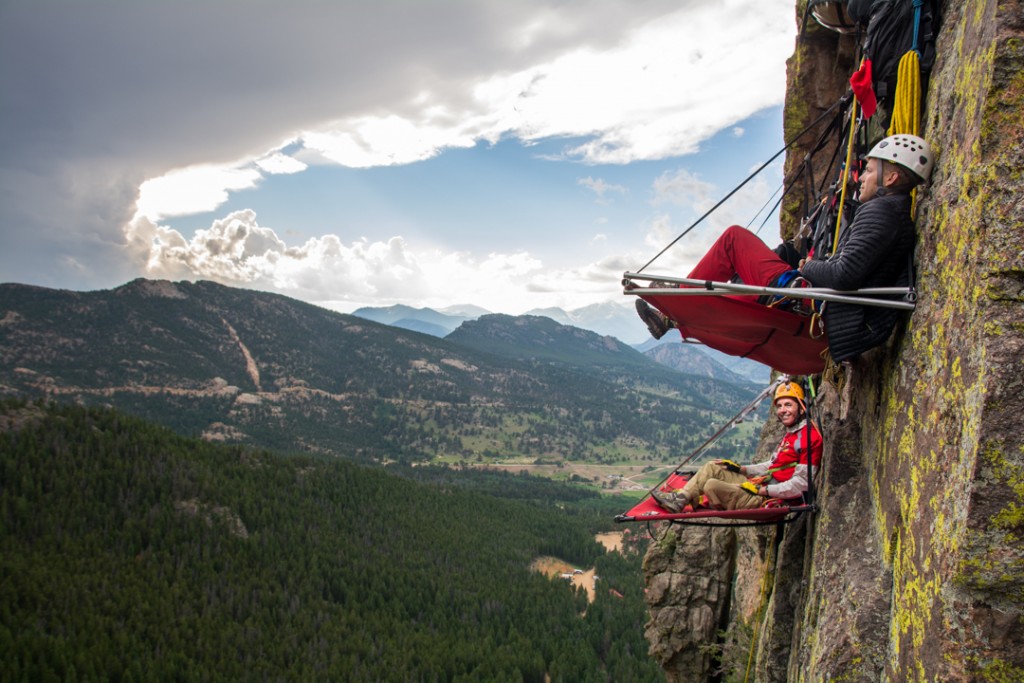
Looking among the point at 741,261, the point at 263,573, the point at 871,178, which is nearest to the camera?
the point at 871,178

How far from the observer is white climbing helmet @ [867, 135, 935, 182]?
578 centimetres

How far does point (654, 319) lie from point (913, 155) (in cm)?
444

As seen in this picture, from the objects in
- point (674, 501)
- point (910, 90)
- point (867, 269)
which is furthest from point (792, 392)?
point (910, 90)

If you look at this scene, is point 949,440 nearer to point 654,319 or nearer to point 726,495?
point 726,495

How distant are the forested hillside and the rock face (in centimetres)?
6575

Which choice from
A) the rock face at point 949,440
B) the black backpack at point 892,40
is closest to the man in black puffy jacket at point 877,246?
the rock face at point 949,440

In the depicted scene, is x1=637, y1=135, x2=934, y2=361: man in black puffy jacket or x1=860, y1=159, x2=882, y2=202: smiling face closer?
x1=637, y1=135, x2=934, y2=361: man in black puffy jacket

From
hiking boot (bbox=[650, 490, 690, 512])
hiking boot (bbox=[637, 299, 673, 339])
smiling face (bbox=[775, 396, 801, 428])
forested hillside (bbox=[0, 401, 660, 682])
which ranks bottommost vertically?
forested hillside (bbox=[0, 401, 660, 682])

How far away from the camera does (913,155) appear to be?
5770 mm

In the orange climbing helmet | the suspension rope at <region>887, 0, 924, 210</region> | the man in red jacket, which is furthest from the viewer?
the orange climbing helmet

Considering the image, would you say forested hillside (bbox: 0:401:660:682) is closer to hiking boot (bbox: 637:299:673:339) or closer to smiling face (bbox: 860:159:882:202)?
hiking boot (bbox: 637:299:673:339)

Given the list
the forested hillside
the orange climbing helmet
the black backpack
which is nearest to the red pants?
the orange climbing helmet

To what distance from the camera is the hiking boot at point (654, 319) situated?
31.1 feet

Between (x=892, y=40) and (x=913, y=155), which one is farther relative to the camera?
(x=892, y=40)
